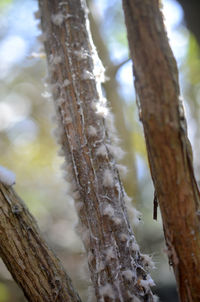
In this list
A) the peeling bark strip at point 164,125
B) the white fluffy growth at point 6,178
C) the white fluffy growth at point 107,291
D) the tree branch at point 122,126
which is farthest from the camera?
the tree branch at point 122,126

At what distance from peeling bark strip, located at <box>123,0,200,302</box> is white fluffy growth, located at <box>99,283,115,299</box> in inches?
12.6

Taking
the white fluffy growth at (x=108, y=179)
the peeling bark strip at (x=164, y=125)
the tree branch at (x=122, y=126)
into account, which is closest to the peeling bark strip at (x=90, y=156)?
the white fluffy growth at (x=108, y=179)

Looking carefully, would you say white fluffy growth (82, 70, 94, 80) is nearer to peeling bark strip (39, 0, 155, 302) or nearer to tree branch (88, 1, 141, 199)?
peeling bark strip (39, 0, 155, 302)

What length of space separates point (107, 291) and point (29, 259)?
32 cm

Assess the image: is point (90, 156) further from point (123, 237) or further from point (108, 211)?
point (123, 237)

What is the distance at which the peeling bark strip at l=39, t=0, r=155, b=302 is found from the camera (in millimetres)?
1092

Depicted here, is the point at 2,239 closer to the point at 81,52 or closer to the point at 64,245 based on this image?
the point at 81,52

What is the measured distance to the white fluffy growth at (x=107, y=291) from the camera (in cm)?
106

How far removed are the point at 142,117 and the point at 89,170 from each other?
37cm

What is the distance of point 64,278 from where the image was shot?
1170mm

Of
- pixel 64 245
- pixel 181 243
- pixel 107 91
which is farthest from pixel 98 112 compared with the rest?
pixel 64 245

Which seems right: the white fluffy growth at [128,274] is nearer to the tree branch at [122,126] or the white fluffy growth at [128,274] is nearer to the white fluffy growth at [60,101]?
the white fluffy growth at [60,101]

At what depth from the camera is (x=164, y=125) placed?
837 millimetres

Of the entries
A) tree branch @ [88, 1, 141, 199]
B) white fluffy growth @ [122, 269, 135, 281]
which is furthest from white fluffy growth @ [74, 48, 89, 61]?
tree branch @ [88, 1, 141, 199]
